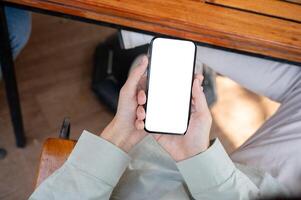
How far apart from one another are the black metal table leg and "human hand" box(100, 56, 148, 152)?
0.85 ft

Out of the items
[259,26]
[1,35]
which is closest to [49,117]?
[1,35]

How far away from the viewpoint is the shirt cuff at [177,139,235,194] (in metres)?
0.63

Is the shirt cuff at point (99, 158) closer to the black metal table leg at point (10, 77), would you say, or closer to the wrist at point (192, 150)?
the wrist at point (192, 150)

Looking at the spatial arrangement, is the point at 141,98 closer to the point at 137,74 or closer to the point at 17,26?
the point at 137,74

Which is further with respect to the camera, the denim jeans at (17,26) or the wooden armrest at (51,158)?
the denim jeans at (17,26)

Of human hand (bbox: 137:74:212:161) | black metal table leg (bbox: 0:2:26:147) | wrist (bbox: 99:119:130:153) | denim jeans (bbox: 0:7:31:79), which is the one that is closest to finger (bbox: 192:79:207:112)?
human hand (bbox: 137:74:212:161)

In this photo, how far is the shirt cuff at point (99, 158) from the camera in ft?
2.03

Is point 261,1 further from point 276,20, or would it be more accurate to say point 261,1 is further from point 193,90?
point 193,90

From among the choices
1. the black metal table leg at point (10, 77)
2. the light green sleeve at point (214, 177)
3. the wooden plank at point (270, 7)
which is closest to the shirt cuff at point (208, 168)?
the light green sleeve at point (214, 177)

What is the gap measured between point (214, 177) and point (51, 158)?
0.88ft

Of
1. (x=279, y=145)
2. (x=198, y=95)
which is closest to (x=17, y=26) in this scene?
(x=198, y=95)

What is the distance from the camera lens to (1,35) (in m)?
0.80

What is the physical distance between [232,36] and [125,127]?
230 millimetres

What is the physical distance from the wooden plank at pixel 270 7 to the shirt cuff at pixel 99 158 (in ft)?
0.98
